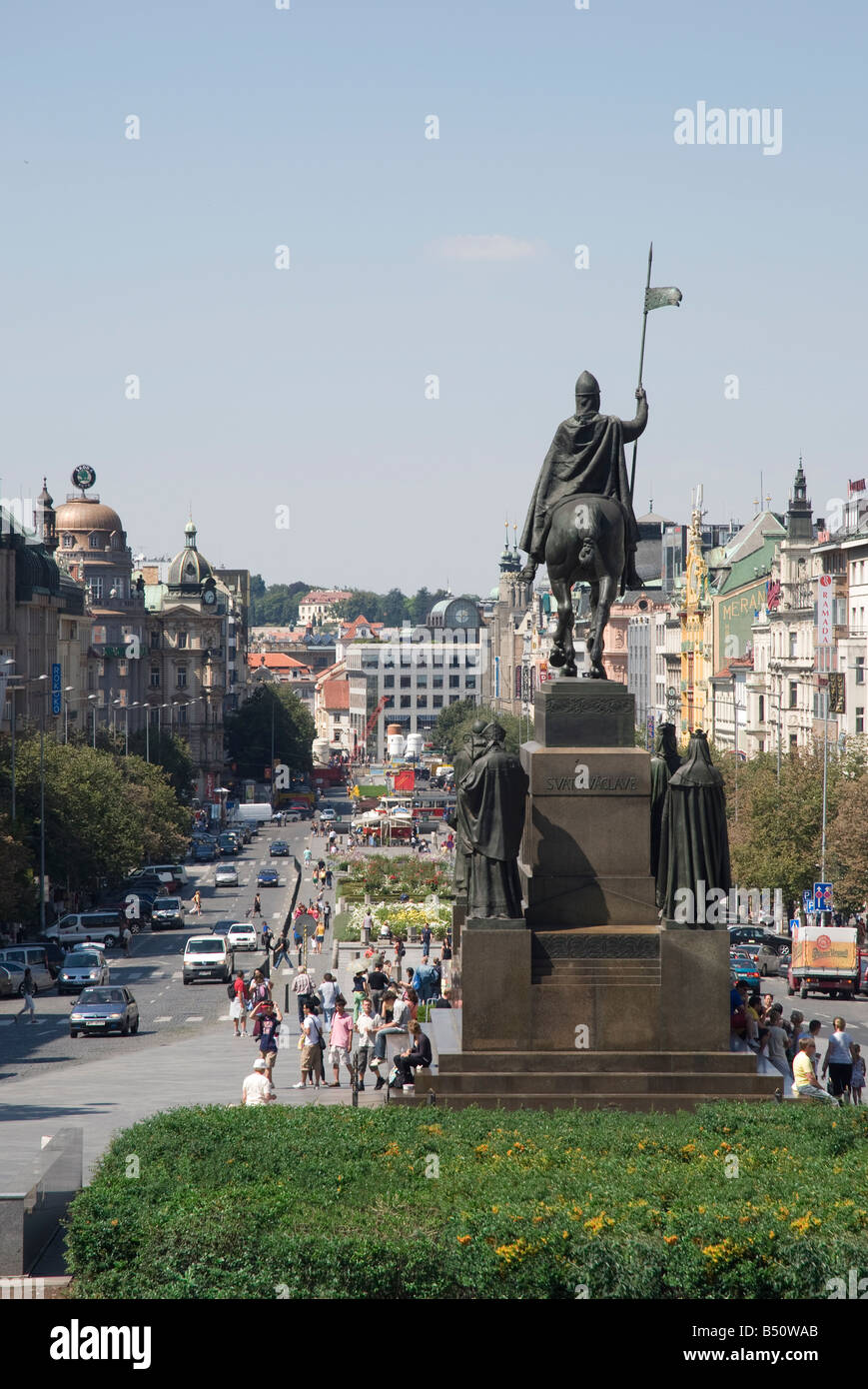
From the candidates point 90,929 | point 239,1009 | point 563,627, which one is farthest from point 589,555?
point 90,929

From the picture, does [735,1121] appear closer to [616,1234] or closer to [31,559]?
[616,1234]

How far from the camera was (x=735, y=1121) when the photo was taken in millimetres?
19703

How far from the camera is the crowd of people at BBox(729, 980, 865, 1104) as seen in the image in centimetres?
2531

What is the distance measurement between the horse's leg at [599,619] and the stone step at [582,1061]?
432cm

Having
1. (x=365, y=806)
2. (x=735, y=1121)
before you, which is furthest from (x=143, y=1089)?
(x=365, y=806)

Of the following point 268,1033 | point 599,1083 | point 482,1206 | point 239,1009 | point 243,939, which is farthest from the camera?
point 243,939

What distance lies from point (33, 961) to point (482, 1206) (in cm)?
4383

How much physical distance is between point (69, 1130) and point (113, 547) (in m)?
158

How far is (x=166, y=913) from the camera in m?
80.1

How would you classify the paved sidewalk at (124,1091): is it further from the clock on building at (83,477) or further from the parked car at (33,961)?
the clock on building at (83,477)

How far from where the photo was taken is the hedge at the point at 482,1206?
15.7 meters

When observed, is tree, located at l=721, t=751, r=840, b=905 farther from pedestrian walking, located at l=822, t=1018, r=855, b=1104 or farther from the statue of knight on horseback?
the statue of knight on horseback

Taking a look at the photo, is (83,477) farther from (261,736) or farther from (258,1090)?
(258,1090)
